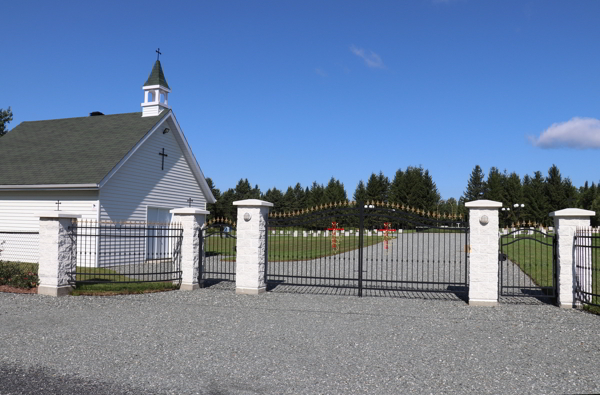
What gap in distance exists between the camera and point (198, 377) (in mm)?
5582

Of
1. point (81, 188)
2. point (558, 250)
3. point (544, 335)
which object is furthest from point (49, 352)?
point (81, 188)

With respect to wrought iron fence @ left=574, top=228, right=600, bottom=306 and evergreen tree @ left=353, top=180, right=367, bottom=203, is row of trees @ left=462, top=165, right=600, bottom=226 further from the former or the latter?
wrought iron fence @ left=574, top=228, right=600, bottom=306

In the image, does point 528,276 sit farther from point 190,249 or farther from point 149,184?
point 149,184

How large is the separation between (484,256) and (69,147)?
17.8 metres

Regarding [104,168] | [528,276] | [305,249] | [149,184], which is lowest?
[305,249]

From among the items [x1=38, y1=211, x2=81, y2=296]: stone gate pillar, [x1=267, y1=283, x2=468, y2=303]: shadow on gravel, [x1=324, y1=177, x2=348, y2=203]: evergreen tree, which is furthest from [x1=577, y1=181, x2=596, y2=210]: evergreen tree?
[x1=38, y1=211, x2=81, y2=296]: stone gate pillar

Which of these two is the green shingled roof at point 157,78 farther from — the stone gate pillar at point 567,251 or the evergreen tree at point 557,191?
the evergreen tree at point 557,191

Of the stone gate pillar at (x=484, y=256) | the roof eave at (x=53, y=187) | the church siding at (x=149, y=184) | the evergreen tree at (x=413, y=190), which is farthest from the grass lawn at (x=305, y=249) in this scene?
the evergreen tree at (x=413, y=190)

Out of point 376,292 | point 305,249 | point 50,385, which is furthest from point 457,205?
point 50,385

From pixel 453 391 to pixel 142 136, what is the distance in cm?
1704

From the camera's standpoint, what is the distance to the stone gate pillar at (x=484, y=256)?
1073 cm

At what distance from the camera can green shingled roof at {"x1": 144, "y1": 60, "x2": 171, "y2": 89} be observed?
73.1ft

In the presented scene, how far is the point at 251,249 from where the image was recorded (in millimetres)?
12250

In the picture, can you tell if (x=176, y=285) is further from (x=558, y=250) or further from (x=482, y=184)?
(x=482, y=184)
